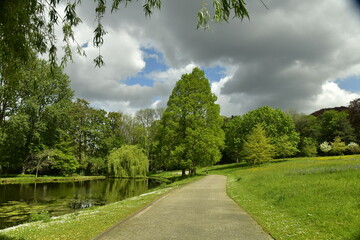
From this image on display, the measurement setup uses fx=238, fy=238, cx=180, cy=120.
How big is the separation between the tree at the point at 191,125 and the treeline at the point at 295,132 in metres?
16.6

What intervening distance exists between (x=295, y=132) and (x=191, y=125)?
1246 inches

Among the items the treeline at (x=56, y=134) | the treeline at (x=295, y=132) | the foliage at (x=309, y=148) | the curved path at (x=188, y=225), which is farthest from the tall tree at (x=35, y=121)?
the foliage at (x=309, y=148)

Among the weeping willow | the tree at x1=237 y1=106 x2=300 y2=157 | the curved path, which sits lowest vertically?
the curved path

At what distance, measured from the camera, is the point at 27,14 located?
4.87 meters

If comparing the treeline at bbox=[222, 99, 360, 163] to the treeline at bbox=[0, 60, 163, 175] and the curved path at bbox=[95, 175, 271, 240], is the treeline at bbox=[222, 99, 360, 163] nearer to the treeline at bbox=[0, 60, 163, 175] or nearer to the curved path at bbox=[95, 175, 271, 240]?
the treeline at bbox=[0, 60, 163, 175]

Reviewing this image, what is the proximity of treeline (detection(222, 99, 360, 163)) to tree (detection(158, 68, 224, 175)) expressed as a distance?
654 inches

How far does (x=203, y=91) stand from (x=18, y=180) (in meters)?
28.8

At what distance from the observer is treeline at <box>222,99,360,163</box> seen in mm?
48219

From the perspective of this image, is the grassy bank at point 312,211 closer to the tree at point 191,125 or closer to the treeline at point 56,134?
the tree at point 191,125

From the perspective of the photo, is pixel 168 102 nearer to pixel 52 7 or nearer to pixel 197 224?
pixel 197 224

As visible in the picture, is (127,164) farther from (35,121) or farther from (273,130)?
(273,130)

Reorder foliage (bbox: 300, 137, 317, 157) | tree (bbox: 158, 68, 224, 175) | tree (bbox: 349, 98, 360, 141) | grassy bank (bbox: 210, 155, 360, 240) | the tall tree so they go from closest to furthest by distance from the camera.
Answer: grassy bank (bbox: 210, 155, 360, 240), tree (bbox: 158, 68, 224, 175), the tall tree, foliage (bbox: 300, 137, 317, 157), tree (bbox: 349, 98, 360, 141)

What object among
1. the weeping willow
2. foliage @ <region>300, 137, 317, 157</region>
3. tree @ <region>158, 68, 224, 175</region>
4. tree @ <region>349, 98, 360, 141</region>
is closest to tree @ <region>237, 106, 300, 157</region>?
foliage @ <region>300, 137, 317, 157</region>

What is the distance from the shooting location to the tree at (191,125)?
30.1 m
